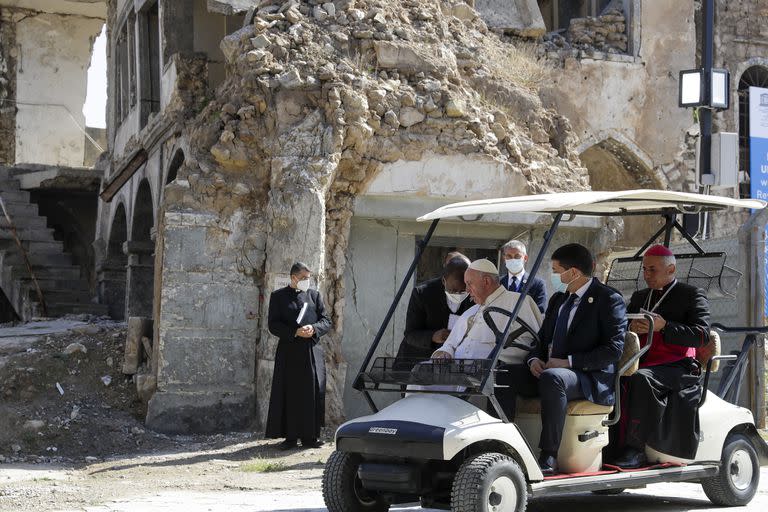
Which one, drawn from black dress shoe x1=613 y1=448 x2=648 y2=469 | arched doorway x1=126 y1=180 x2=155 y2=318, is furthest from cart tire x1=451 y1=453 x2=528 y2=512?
arched doorway x1=126 y1=180 x2=155 y2=318

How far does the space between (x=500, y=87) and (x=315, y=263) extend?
10.8 feet

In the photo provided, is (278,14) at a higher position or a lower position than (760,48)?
lower

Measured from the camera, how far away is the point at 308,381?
1075 centimetres

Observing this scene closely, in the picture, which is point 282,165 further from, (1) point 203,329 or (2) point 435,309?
(2) point 435,309

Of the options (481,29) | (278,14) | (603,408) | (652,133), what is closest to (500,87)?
(481,29)

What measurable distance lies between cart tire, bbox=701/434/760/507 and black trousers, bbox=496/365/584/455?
1.44 m

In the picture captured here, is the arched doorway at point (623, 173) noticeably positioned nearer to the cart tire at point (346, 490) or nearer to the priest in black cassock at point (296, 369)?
the priest in black cassock at point (296, 369)

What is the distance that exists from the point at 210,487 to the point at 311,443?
6.66ft

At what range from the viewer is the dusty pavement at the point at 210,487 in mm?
7832

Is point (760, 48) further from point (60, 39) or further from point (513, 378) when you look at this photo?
point (513, 378)

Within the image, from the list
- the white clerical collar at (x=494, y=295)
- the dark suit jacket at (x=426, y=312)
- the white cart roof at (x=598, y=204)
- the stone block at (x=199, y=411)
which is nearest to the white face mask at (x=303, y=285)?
the stone block at (x=199, y=411)

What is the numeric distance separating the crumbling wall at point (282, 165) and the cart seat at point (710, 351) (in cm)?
495

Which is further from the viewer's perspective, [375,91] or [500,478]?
[375,91]

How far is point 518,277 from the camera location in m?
8.26
